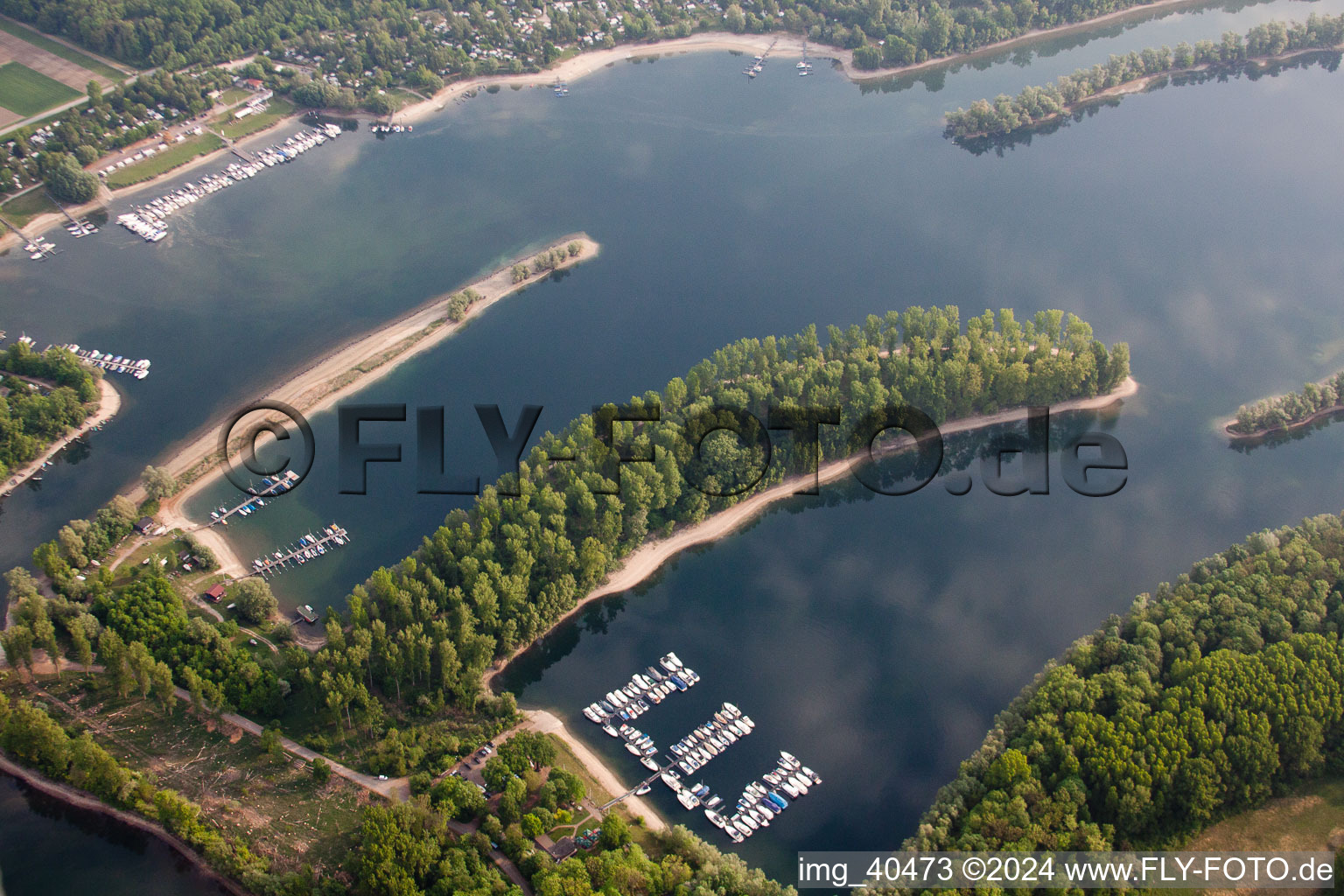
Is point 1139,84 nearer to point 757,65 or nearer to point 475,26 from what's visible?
point 757,65

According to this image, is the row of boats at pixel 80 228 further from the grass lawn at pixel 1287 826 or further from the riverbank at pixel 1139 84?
the grass lawn at pixel 1287 826

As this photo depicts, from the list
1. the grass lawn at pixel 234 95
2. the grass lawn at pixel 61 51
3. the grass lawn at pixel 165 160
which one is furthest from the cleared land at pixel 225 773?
the grass lawn at pixel 61 51

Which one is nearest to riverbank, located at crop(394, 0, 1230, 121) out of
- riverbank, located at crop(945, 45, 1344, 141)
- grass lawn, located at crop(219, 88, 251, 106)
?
riverbank, located at crop(945, 45, 1344, 141)

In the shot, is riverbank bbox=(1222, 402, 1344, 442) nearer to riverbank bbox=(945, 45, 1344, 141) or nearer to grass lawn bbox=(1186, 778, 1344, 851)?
grass lawn bbox=(1186, 778, 1344, 851)

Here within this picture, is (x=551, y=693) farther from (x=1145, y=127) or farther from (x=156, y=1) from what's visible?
(x=156, y=1)

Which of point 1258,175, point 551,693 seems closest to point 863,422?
point 551,693

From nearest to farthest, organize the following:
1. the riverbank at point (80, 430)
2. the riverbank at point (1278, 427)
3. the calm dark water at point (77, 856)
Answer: the calm dark water at point (77, 856) → the riverbank at point (80, 430) → the riverbank at point (1278, 427)

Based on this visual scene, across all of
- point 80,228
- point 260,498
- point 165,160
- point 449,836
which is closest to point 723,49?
point 165,160
